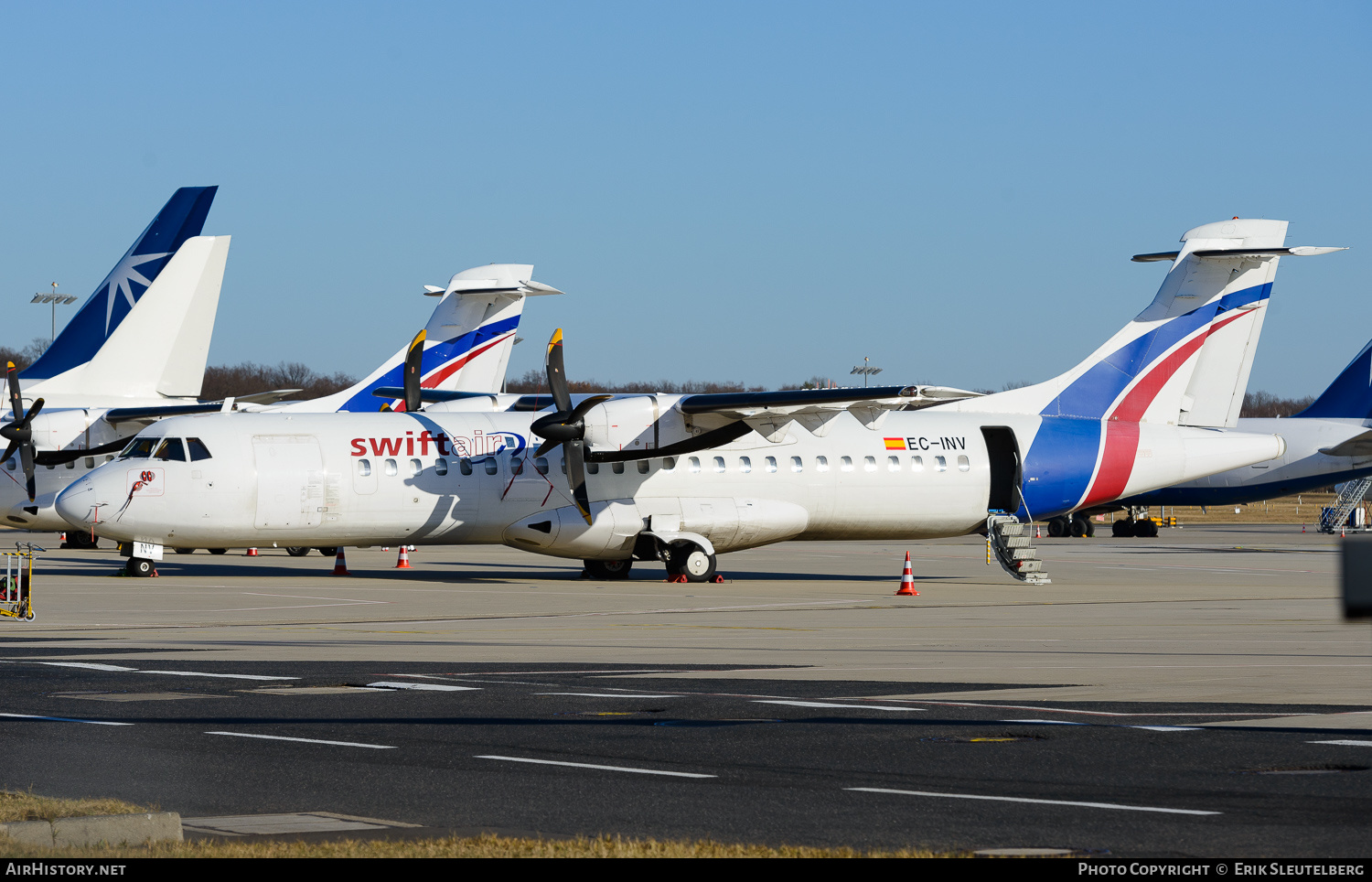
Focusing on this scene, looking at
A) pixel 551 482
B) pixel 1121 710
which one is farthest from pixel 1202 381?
pixel 1121 710

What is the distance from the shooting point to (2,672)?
14.6 m

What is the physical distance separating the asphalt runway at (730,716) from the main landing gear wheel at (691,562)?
4.67 m

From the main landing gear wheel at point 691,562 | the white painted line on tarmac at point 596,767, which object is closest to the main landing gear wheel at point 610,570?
the main landing gear wheel at point 691,562

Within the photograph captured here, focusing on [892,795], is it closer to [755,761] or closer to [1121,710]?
[755,761]

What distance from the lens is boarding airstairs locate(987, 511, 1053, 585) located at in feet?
98.9

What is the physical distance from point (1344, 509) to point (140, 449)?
174 feet

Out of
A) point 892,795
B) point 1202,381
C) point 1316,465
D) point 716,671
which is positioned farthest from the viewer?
point 1316,465

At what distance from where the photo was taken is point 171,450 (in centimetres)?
2836

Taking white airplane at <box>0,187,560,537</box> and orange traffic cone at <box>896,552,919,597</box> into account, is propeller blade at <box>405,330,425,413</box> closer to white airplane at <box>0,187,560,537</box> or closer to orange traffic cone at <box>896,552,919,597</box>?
white airplane at <box>0,187,560,537</box>

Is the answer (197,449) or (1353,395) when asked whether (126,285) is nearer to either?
(197,449)

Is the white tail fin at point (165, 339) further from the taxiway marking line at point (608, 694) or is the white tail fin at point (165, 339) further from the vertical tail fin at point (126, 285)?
the taxiway marking line at point (608, 694)

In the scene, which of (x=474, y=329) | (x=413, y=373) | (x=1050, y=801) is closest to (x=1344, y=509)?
(x=474, y=329)

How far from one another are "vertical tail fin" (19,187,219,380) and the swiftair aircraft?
Answer: 10250 mm
